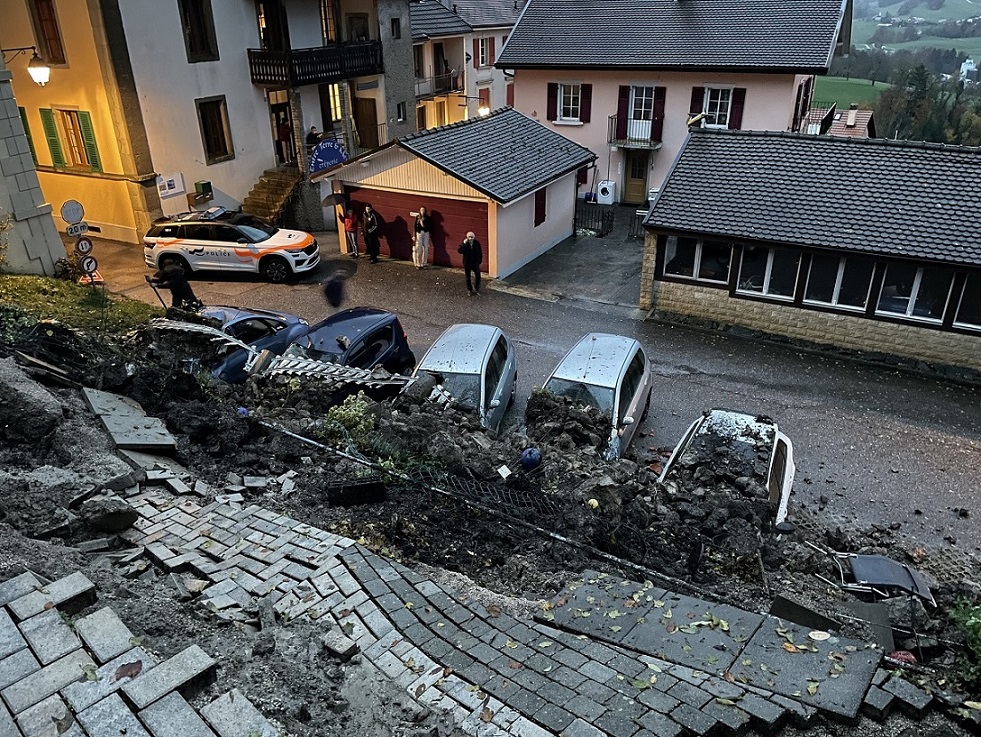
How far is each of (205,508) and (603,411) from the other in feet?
20.8

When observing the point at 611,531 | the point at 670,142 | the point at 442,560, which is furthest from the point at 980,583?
the point at 670,142

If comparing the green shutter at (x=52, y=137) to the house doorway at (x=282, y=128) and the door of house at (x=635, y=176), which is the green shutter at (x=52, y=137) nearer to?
the house doorway at (x=282, y=128)

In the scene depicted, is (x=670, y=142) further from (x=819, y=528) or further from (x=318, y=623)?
(x=318, y=623)

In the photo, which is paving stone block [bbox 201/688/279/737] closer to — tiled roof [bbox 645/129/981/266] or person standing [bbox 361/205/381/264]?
tiled roof [bbox 645/129/981/266]

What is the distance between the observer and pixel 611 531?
8.11 m

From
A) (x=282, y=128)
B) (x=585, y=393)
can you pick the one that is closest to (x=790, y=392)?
(x=585, y=393)

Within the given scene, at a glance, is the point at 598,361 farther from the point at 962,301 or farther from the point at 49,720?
the point at 49,720

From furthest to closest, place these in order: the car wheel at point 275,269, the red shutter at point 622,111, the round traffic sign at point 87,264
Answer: the red shutter at point 622,111, the car wheel at point 275,269, the round traffic sign at point 87,264

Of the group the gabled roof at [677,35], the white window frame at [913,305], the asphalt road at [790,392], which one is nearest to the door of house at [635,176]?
the gabled roof at [677,35]

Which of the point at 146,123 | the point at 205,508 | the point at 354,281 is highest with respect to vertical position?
the point at 146,123

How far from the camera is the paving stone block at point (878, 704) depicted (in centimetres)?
522

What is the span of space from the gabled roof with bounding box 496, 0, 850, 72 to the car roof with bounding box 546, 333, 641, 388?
664 inches

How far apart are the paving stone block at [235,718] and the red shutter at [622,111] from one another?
2645cm

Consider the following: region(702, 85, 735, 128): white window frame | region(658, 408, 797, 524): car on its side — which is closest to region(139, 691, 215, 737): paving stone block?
region(658, 408, 797, 524): car on its side
